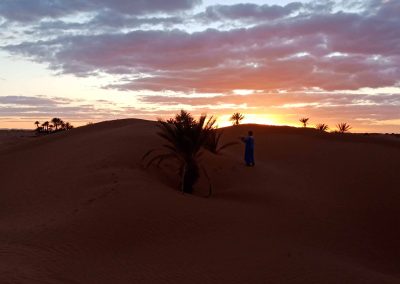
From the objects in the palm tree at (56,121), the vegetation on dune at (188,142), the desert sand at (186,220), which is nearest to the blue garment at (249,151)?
the desert sand at (186,220)

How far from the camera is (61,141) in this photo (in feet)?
78.3

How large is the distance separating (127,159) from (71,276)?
26.8 ft

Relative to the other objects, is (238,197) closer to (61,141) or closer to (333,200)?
(333,200)

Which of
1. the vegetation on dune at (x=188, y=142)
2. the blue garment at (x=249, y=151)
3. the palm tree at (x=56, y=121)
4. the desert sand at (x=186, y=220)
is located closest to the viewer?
the desert sand at (x=186, y=220)

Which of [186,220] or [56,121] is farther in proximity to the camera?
[56,121]

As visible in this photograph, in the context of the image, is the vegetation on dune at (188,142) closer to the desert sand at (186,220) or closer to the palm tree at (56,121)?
the desert sand at (186,220)

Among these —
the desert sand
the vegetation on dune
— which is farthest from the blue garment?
the vegetation on dune

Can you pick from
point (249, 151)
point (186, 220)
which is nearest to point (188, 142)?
point (186, 220)

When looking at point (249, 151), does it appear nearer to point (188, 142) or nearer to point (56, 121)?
point (188, 142)

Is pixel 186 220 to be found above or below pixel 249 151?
below

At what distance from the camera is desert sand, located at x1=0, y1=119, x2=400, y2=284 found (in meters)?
9.59

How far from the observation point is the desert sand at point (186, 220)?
9594 millimetres

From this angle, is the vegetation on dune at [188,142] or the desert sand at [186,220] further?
the vegetation on dune at [188,142]

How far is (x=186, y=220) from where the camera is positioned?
1196cm
